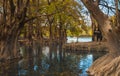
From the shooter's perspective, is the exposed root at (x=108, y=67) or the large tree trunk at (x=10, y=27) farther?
the large tree trunk at (x=10, y=27)

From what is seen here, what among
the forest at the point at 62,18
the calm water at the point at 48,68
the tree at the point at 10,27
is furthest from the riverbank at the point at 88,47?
the tree at the point at 10,27

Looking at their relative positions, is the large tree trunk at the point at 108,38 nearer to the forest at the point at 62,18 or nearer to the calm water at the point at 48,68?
the forest at the point at 62,18

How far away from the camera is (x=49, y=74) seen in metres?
16.2

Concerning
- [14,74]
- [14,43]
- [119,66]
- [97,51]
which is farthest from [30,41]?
[119,66]

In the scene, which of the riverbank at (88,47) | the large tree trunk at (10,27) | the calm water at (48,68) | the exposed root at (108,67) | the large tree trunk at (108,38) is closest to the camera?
the exposed root at (108,67)

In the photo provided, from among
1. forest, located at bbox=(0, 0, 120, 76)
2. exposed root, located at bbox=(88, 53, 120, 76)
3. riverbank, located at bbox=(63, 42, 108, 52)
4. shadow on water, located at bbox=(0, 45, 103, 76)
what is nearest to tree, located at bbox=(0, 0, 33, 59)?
forest, located at bbox=(0, 0, 120, 76)

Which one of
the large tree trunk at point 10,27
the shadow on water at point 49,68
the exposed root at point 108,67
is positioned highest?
the large tree trunk at point 10,27

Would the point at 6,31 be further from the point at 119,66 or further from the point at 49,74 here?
the point at 119,66

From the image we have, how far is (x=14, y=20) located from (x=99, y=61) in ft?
36.5

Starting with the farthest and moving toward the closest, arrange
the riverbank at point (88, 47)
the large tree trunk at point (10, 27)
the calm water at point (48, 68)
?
the riverbank at point (88, 47)
the large tree trunk at point (10, 27)
the calm water at point (48, 68)

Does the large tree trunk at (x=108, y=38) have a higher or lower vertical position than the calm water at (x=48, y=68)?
higher

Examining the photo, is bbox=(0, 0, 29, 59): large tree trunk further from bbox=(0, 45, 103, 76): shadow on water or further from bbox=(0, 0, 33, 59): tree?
bbox=(0, 45, 103, 76): shadow on water

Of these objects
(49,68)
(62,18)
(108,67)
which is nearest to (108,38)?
(108,67)

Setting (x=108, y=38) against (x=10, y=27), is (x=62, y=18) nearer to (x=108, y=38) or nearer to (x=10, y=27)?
(x=10, y=27)
